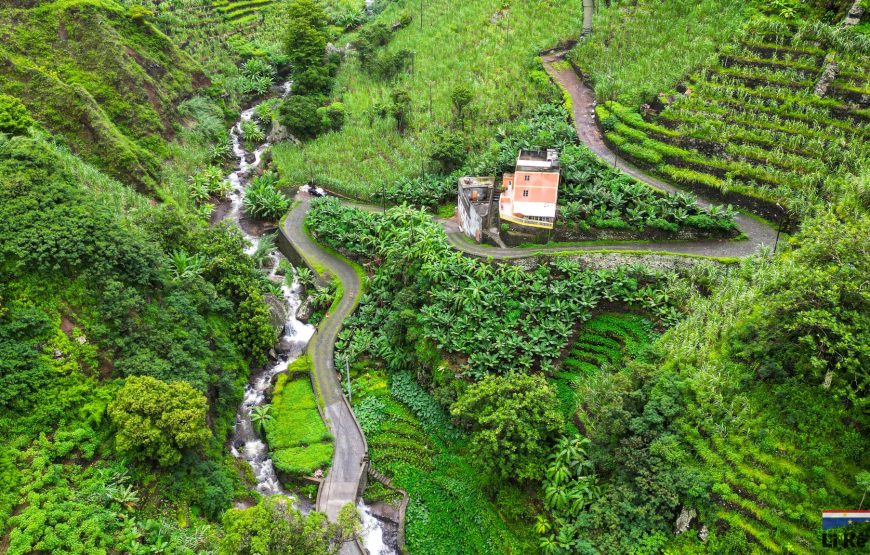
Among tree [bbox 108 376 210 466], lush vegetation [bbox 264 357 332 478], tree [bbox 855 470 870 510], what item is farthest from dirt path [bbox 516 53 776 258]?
tree [bbox 108 376 210 466]

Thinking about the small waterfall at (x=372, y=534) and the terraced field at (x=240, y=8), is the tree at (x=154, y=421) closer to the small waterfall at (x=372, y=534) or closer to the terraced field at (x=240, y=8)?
the small waterfall at (x=372, y=534)

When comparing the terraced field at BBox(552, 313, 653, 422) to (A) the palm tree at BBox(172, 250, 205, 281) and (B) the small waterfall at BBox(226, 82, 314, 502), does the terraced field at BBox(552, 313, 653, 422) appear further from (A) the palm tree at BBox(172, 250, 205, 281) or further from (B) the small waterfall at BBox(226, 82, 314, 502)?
(A) the palm tree at BBox(172, 250, 205, 281)

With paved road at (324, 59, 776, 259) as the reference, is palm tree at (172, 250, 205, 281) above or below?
below

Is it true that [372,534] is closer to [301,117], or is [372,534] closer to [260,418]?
[260,418]

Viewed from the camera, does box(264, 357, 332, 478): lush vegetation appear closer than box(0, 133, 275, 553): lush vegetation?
No

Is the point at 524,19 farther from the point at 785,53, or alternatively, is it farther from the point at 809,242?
the point at 809,242

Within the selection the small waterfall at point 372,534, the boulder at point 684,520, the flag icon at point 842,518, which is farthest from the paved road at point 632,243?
the small waterfall at point 372,534
